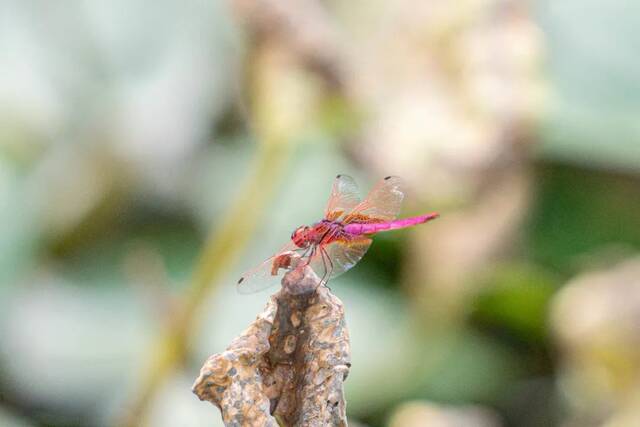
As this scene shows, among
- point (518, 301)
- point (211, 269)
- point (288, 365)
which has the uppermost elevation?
point (518, 301)

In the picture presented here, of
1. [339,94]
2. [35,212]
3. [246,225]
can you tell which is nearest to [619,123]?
[339,94]

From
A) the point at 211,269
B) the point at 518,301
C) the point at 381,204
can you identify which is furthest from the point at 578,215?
the point at 381,204

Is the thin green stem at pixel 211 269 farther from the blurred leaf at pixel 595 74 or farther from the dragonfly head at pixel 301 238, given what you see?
the dragonfly head at pixel 301 238

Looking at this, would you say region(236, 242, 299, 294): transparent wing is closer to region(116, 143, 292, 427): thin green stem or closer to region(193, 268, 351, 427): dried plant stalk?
region(193, 268, 351, 427): dried plant stalk

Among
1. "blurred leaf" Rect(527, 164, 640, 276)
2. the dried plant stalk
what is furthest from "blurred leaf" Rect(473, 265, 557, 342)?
the dried plant stalk

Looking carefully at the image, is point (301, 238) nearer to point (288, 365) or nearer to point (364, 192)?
point (288, 365)

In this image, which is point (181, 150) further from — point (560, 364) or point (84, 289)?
point (560, 364)
